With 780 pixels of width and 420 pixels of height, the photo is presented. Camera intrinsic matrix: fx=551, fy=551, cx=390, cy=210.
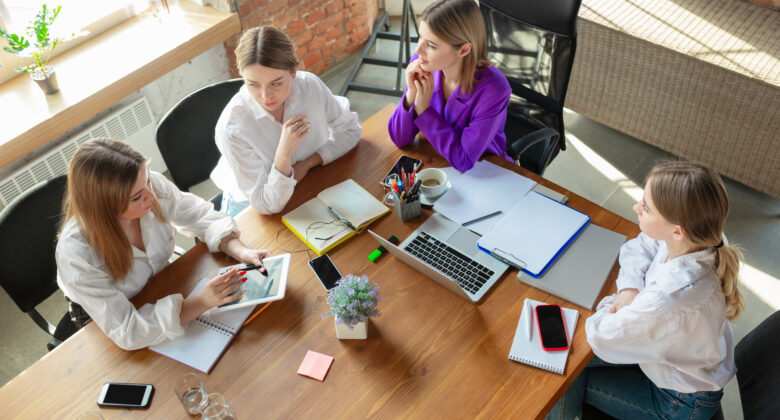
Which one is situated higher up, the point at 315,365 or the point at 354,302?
the point at 354,302

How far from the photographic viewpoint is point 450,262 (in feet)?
5.45

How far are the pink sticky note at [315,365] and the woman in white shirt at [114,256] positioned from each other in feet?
0.97

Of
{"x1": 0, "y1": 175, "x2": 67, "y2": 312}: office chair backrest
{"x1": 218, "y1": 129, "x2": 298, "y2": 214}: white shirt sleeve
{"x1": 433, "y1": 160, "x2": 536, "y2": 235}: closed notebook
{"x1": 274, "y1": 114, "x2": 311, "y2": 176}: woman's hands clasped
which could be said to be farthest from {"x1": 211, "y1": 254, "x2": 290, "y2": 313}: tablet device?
{"x1": 0, "y1": 175, "x2": 67, "y2": 312}: office chair backrest

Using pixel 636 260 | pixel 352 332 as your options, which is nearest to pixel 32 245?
pixel 352 332

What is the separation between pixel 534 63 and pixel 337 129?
888 millimetres

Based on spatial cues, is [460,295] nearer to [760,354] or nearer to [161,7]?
[760,354]

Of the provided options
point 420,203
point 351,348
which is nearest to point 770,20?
point 420,203

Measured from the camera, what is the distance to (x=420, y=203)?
71.2 inches

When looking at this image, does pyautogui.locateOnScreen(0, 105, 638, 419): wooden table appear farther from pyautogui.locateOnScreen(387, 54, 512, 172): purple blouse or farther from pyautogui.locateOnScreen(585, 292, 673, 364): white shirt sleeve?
pyautogui.locateOnScreen(387, 54, 512, 172): purple blouse

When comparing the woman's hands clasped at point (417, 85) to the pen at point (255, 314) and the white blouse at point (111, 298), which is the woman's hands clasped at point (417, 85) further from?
the white blouse at point (111, 298)

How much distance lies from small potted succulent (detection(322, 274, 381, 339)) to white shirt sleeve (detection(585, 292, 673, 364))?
22.7 inches

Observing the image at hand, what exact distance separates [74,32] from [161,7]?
488 mm

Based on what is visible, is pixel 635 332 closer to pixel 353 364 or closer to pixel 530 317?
pixel 530 317

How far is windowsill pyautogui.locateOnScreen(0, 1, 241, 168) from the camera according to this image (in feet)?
7.84
